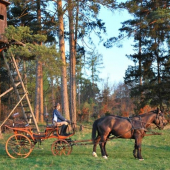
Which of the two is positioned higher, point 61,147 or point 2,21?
point 2,21

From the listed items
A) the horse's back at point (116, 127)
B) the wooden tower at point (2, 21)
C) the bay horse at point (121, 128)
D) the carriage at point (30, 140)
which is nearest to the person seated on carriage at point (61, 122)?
the carriage at point (30, 140)

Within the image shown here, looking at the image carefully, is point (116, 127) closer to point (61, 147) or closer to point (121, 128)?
point (121, 128)

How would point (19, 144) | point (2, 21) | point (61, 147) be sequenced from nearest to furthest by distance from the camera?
point (19, 144) < point (61, 147) < point (2, 21)

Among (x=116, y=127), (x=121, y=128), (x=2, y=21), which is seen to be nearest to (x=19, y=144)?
(x=116, y=127)

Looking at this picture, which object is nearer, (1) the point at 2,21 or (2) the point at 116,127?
(2) the point at 116,127

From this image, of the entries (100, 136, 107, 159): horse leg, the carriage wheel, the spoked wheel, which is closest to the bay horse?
(100, 136, 107, 159): horse leg

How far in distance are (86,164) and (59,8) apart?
11439 mm

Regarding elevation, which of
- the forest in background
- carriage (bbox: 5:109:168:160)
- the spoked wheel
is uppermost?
the forest in background

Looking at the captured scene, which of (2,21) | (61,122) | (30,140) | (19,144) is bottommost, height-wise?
(19,144)

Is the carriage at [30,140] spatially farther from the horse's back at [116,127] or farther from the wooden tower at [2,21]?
the wooden tower at [2,21]

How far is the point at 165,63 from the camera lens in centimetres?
2277

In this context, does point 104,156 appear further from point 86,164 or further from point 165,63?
point 165,63

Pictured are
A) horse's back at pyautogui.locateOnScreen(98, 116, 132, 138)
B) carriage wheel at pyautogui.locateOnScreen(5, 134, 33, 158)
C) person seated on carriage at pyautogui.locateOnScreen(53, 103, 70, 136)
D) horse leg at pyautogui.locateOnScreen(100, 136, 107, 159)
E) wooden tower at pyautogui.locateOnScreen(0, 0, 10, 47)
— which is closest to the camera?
carriage wheel at pyautogui.locateOnScreen(5, 134, 33, 158)

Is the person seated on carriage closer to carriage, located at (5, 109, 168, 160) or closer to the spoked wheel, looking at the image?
carriage, located at (5, 109, 168, 160)
